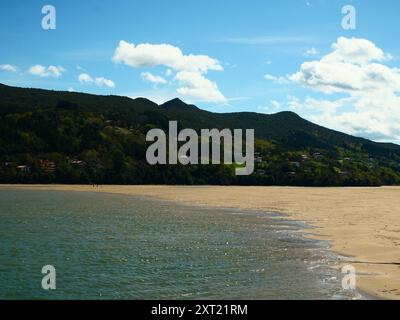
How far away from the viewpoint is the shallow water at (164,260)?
2128 centimetres

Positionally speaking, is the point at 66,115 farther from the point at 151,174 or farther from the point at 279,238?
the point at 279,238

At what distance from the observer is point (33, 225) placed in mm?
42562

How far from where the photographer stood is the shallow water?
21281mm

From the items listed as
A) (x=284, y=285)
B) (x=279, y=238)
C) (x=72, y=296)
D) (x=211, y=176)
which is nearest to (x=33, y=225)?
(x=279, y=238)
